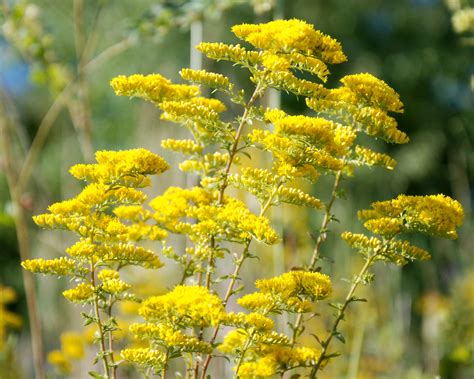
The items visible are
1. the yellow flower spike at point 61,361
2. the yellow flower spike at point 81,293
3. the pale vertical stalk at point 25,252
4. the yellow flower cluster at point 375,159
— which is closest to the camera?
the yellow flower spike at point 81,293

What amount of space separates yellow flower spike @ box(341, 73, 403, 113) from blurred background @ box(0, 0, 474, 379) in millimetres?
1138

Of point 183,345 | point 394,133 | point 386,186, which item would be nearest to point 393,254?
point 394,133

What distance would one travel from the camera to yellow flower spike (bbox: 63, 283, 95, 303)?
1357 millimetres

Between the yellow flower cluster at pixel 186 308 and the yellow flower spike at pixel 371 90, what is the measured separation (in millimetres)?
542

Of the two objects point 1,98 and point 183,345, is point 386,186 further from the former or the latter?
point 183,345

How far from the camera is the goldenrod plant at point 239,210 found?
1.37 metres

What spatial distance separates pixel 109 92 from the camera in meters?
10.4

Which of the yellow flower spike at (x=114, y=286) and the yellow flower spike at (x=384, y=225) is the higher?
the yellow flower spike at (x=384, y=225)

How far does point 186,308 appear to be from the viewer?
1258 millimetres

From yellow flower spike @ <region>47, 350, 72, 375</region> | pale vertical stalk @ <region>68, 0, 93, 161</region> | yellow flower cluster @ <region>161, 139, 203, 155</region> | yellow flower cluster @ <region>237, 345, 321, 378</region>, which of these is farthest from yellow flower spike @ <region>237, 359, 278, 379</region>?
pale vertical stalk @ <region>68, 0, 93, 161</region>

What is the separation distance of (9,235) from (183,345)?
33.7ft

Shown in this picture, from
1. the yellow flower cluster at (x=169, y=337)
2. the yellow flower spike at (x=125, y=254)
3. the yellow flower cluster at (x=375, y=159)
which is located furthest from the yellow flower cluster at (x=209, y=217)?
the yellow flower cluster at (x=375, y=159)

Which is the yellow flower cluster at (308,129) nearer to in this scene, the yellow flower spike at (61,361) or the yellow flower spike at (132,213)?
the yellow flower spike at (132,213)

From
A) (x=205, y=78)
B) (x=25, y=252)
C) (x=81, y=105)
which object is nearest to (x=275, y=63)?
(x=205, y=78)
